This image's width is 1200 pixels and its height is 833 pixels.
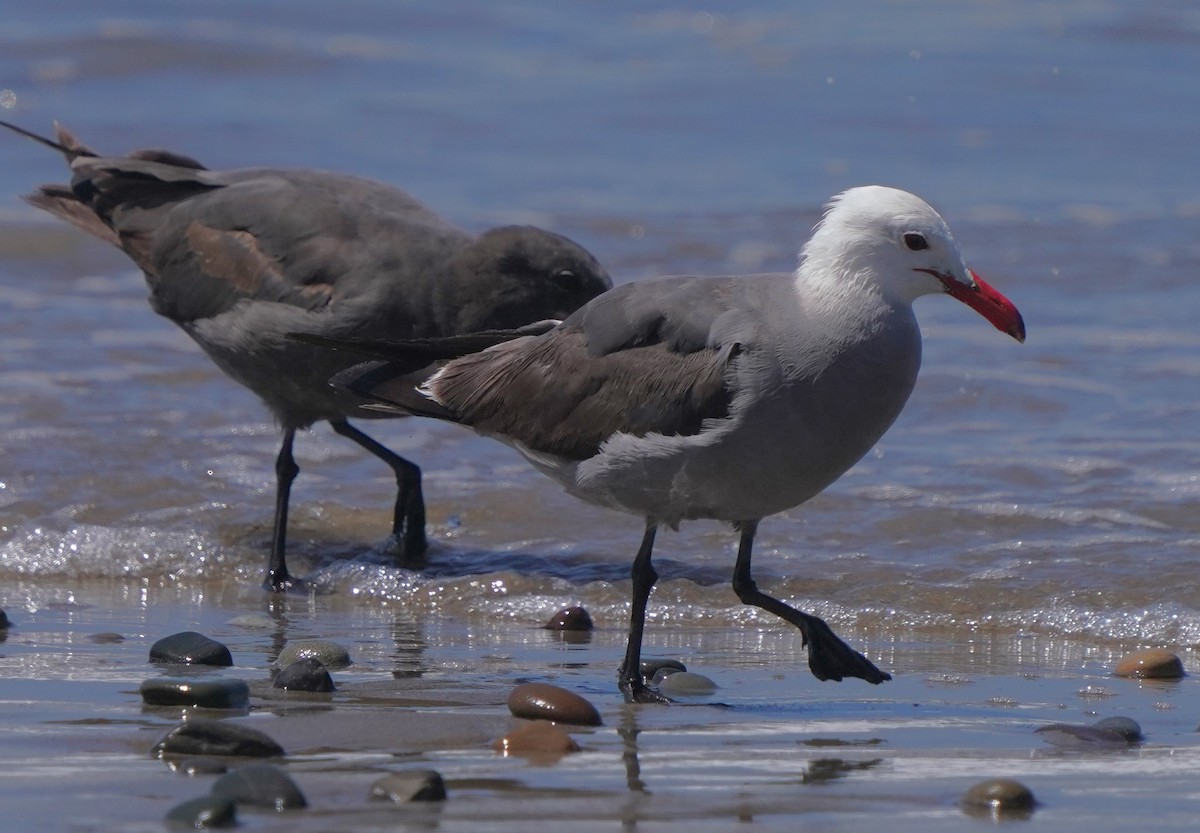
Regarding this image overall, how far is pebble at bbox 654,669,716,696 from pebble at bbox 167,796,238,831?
6.44 ft

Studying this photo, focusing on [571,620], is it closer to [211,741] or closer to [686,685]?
[686,685]

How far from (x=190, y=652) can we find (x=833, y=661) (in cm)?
184

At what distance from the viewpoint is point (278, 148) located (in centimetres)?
1720

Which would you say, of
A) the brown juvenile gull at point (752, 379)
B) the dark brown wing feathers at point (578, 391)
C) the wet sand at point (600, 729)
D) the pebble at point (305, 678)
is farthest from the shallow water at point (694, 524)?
the dark brown wing feathers at point (578, 391)

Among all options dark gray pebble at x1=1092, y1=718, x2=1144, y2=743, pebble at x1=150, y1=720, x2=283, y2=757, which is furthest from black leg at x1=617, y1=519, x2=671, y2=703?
pebble at x1=150, y1=720, x2=283, y2=757

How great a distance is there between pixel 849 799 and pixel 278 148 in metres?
14.0

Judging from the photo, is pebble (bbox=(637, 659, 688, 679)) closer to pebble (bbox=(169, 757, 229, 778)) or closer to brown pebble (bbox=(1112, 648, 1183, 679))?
brown pebble (bbox=(1112, 648, 1183, 679))

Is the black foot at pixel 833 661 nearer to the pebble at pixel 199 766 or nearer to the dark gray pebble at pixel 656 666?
the dark gray pebble at pixel 656 666

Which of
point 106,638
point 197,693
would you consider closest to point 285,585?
point 106,638

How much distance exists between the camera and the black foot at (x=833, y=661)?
5336 millimetres

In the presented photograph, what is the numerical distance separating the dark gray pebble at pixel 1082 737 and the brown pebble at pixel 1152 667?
3.10ft

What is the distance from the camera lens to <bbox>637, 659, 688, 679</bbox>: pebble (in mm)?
5561

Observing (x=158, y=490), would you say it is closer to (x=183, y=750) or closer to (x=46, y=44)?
(x=183, y=750)

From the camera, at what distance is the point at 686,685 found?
5.38 m
